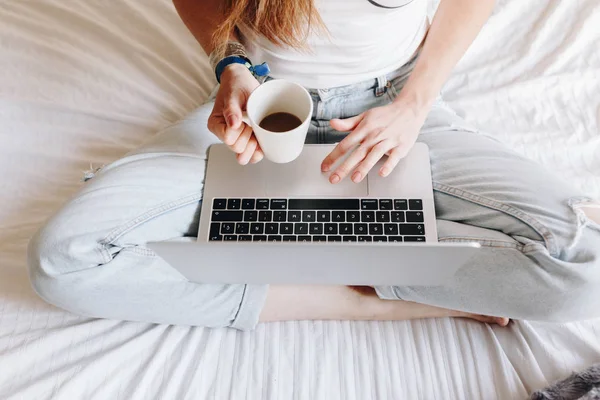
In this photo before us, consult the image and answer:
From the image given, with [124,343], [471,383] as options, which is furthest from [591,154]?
[124,343]

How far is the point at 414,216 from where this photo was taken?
0.82 meters

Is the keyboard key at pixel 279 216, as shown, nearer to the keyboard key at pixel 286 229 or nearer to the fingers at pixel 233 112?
the keyboard key at pixel 286 229

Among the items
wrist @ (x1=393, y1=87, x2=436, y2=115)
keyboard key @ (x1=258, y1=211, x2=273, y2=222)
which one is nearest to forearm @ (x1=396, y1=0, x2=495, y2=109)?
wrist @ (x1=393, y1=87, x2=436, y2=115)

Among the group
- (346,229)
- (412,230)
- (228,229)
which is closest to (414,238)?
(412,230)

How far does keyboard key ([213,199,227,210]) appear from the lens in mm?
854

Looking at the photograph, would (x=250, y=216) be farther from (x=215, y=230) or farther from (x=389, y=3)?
(x=389, y=3)

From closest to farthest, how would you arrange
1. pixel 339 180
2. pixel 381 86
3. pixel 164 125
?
pixel 339 180 < pixel 381 86 < pixel 164 125

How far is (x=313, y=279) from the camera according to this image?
2.68ft

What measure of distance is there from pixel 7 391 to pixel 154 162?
0.47 m

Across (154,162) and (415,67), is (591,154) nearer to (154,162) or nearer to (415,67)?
(415,67)

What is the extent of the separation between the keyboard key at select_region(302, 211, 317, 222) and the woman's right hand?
13cm

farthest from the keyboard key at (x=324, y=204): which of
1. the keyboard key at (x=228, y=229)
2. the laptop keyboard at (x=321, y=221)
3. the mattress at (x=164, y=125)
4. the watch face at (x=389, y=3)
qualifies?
the watch face at (x=389, y=3)

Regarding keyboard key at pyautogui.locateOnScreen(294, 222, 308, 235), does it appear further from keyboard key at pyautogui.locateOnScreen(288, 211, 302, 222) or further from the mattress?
the mattress

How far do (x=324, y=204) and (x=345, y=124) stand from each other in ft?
0.47
